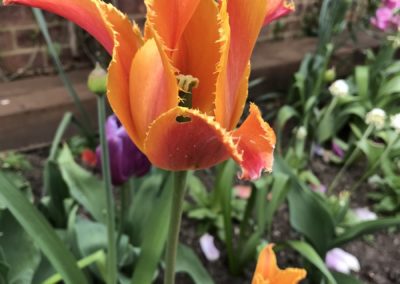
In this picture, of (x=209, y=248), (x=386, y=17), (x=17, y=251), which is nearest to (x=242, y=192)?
(x=209, y=248)

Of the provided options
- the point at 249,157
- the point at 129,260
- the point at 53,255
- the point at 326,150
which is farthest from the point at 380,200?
the point at 249,157

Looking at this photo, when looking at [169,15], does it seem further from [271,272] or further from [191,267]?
[191,267]

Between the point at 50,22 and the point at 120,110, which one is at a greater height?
the point at 120,110

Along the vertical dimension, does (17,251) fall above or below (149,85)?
below

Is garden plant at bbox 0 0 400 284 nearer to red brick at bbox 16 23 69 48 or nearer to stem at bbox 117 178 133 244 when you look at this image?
stem at bbox 117 178 133 244

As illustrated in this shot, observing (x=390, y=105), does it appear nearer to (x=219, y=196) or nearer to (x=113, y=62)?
(x=219, y=196)

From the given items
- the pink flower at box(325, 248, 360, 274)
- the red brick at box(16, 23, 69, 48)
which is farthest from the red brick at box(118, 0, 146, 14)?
the pink flower at box(325, 248, 360, 274)
